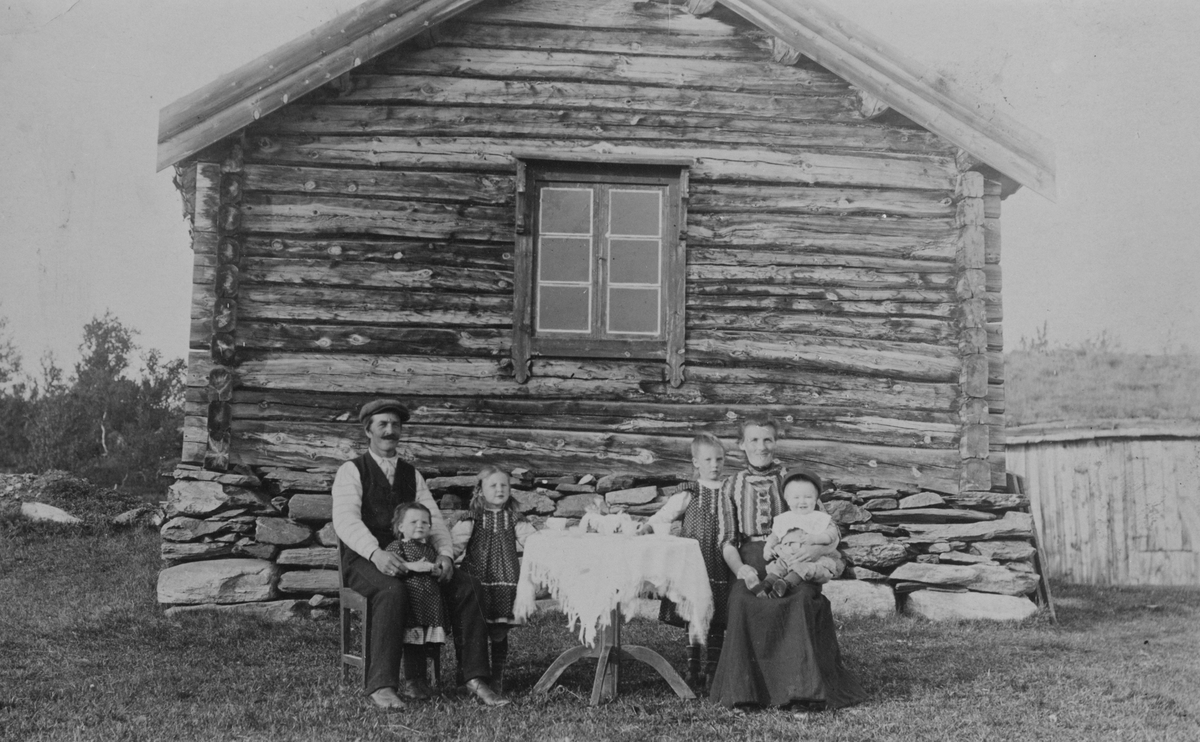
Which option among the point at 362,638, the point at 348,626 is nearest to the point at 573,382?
the point at 348,626

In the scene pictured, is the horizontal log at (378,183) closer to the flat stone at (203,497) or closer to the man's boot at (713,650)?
the flat stone at (203,497)

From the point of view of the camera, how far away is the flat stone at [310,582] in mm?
8031

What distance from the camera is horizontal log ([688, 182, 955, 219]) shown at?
849 cm

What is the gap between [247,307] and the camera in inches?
321

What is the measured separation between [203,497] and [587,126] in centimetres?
411

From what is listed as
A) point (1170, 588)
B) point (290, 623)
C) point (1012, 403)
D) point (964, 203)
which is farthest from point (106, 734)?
point (1012, 403)

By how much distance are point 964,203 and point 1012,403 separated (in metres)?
12.9

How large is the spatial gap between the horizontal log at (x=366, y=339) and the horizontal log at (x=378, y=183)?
1.04m

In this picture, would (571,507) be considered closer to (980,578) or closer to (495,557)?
(495,557)

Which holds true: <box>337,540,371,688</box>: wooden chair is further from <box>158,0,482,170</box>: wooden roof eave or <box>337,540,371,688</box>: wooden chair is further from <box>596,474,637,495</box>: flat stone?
<box>158,0,482,170</box>: wooden roof eave

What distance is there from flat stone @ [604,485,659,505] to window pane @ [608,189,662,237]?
2028 mm

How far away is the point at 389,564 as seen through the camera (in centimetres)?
539

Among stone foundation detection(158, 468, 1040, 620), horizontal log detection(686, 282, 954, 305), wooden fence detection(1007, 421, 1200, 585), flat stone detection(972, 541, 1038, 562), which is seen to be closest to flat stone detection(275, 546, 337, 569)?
stone foundation detection(158, 468, 1040, 620)

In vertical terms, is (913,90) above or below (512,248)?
above
